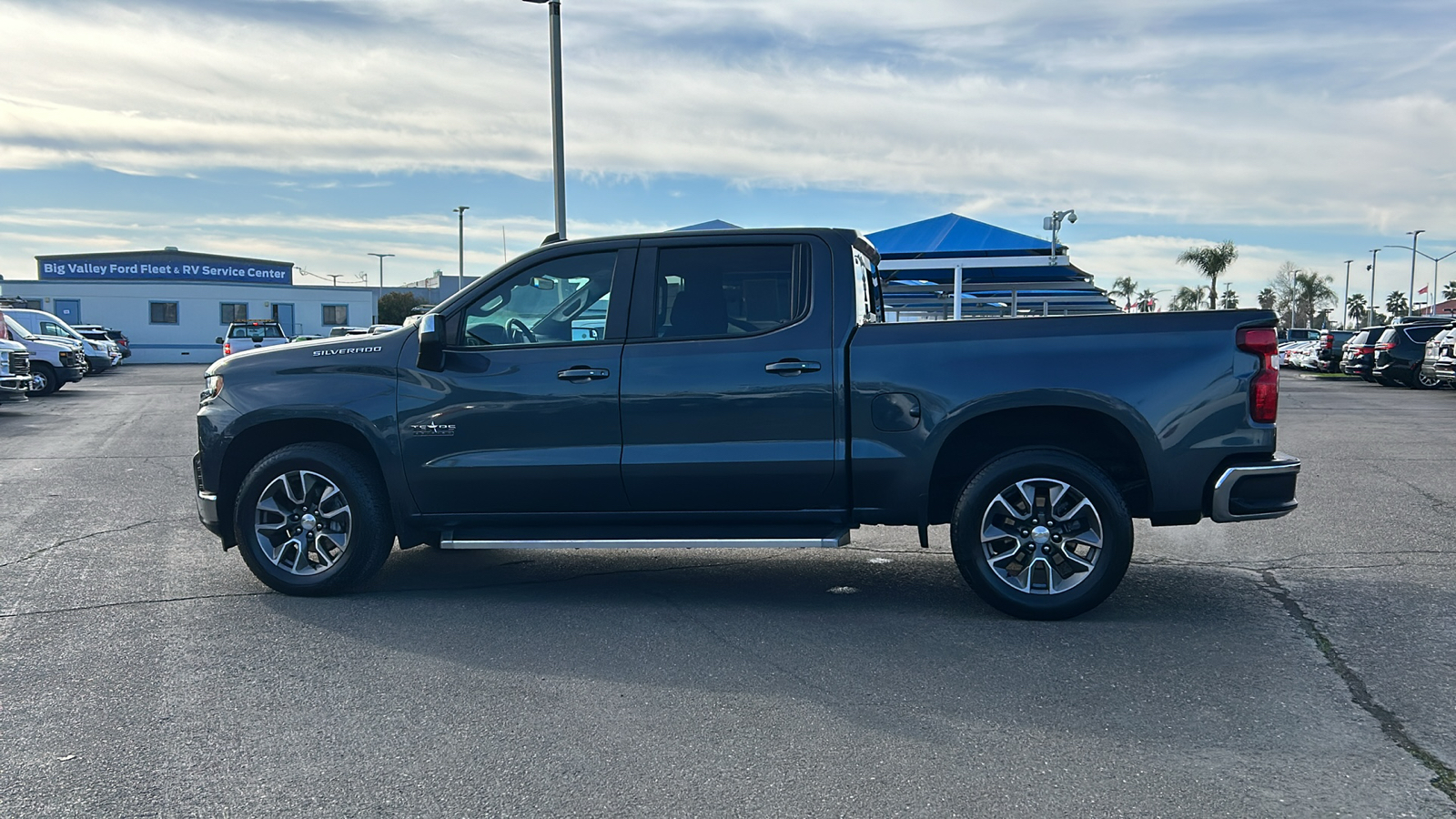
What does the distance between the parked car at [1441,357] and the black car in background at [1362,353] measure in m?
4.11

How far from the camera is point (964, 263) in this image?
19.8 m

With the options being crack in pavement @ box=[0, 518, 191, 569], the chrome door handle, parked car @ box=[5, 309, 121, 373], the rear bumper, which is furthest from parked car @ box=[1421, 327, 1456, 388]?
parked car @ box=[5, 309, 121, 373]

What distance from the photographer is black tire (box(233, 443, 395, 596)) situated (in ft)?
20.2

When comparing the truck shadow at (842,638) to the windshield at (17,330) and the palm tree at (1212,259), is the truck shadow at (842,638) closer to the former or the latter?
the windshield at (17,330)

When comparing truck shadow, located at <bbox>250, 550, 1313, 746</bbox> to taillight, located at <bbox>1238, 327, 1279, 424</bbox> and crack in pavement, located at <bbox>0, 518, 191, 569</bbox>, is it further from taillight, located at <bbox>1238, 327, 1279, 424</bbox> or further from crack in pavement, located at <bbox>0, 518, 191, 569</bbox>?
crack in pavement, located at <bbox>0, 518, 191, 569</bbox>

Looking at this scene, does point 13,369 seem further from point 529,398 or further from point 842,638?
point 842,638

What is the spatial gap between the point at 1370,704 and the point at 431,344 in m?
4.50

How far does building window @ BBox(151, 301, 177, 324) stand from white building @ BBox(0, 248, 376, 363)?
43 millimetres

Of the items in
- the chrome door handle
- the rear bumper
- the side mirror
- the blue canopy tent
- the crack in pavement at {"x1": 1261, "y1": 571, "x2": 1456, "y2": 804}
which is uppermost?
the blue canopy tent

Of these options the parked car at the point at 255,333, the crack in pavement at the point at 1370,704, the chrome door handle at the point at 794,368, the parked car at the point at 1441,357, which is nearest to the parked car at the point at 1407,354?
the parked car at the point at 1441,357

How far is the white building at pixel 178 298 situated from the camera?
56.0 metres

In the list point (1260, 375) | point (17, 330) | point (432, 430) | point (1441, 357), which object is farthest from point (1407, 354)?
point (17, 330)

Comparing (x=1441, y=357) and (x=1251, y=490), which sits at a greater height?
(x=1251, y=490)

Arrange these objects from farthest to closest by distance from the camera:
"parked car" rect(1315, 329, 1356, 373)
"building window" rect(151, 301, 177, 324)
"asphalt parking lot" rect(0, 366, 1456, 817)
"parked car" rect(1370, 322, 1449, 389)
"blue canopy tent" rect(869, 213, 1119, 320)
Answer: "building window" rect(151, 301, 177, 324) → "parked car" rect(1315, 329, 1356, 373) → "parked car" rect(1370, 322, 1449, 389) → "blue canopy tent" rect(869, 213, 1119, 320) → "asphalt parking lot" rect(0, 366, 1456, 817)
